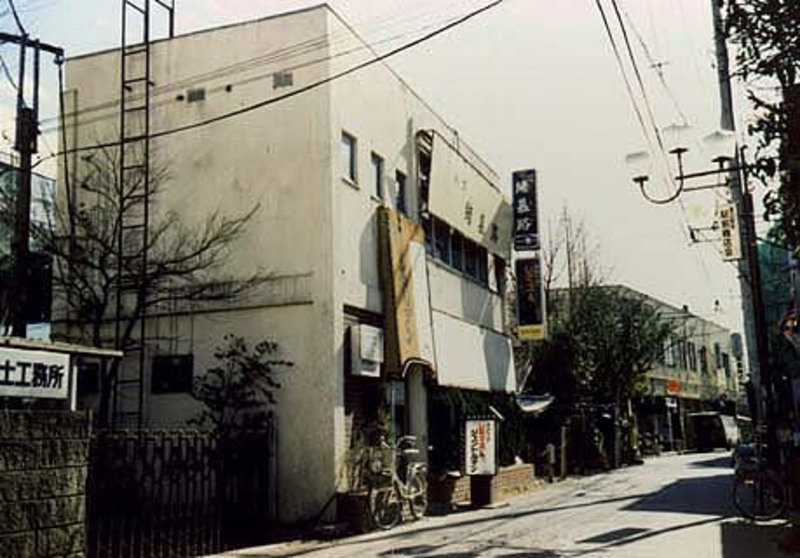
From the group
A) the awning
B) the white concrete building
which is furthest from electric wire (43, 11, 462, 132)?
the awning

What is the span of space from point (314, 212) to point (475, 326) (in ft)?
30.2

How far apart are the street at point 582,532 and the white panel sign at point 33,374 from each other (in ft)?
15.8

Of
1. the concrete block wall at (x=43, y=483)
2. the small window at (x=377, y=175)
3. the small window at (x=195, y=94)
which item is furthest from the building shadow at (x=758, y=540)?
the small window at (x=195, y=94)

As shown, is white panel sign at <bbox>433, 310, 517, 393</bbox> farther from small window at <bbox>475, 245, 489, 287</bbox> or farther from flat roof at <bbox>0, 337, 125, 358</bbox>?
flat roof at <bbox>0, 337, 125, 358</bbox>

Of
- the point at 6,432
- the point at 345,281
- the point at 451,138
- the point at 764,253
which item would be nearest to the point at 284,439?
the point at 345,281

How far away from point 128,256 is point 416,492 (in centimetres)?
718

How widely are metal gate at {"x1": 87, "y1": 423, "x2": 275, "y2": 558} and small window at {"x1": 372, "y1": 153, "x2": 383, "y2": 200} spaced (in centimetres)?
580

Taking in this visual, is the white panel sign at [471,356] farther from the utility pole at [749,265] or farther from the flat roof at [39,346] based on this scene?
the flat roof at [39,346]


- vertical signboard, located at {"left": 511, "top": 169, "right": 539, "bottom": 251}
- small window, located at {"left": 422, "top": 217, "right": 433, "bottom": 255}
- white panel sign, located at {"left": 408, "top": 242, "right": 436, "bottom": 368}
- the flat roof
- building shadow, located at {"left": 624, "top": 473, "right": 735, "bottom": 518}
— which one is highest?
vertical signboard, located at {"left": 511, "top": 169, "right": 539, "bottom": 251}

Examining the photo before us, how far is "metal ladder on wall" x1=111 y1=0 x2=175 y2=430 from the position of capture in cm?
1648

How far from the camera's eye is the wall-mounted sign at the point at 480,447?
62.7 ft

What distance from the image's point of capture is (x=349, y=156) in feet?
57.9

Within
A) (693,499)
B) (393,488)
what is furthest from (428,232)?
(693,499)

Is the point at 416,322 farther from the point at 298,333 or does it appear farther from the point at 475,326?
the point at 475,326
